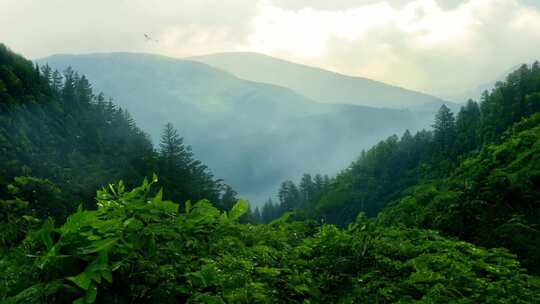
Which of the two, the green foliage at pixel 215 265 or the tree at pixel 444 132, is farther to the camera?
the tree at pixel 444 132

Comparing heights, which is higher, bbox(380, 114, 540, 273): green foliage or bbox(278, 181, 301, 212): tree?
bbox(278, 181, 301, 212): tree

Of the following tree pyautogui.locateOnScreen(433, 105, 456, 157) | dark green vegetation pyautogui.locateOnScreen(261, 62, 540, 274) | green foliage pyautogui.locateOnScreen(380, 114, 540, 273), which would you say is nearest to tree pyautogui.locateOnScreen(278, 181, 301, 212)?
dark green vegetation pyautogui.locateOnScreen(261, 62, 540, 274)

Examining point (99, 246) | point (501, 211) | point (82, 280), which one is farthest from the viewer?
point (501, 211)

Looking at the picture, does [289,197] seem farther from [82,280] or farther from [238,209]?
[82,280]

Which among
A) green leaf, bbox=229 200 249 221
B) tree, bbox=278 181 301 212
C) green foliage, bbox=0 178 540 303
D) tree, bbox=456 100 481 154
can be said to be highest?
tree, bbox=456 100 481 154

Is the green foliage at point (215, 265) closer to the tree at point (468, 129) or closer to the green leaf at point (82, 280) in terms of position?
the green leaf at point (82, 280)

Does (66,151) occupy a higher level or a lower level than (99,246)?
higher

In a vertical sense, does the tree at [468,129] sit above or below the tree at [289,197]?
above

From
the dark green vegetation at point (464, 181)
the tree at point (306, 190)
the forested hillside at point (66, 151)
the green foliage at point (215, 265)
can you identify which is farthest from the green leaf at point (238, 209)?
the tree at point (306, 190)

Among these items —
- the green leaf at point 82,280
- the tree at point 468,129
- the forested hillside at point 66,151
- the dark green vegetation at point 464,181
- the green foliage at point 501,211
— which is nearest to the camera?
the green leaf at point 82,280

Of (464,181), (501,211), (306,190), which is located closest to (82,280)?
(501,211)

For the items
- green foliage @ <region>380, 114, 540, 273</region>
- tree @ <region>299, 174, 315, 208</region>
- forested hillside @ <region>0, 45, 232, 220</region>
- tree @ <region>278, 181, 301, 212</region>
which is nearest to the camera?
green foliage @ <region>380, 114, 540, 273</region>

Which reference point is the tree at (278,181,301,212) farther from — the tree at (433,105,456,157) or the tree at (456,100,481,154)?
the tree at (456,100,481,154)

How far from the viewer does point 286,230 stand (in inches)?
189
